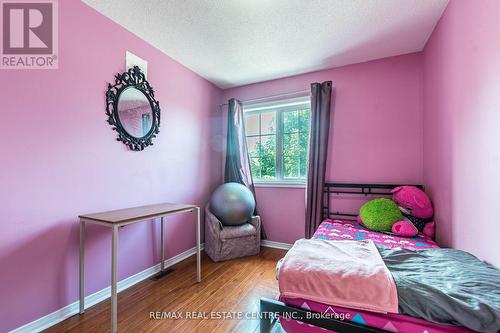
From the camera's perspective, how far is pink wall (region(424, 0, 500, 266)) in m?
1.19

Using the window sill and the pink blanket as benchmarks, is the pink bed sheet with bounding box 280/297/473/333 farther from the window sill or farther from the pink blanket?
the window sill

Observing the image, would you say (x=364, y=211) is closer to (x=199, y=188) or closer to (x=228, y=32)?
(x=199, y=188)

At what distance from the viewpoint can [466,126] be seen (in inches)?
57.5

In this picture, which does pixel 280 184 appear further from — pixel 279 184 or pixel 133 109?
pixel 133 109

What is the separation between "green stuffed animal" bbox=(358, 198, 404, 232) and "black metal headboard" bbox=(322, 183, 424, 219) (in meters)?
0.28

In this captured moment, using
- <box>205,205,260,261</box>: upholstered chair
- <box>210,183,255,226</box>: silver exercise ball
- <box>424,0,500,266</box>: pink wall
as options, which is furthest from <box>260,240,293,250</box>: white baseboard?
<box>424,0,500,266</box>: pink wall

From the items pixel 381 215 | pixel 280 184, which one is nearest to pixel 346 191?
pixel 381 215

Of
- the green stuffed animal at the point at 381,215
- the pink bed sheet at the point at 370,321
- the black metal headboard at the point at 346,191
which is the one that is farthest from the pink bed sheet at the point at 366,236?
the pink bed sheet at the point at 370,321

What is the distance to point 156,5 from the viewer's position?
1729 millimetres

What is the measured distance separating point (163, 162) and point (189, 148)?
1.49ft

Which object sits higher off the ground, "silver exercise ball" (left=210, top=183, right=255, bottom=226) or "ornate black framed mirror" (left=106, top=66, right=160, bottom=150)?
"ornate black framed mirror" (left=106, top=66, right=160, bottom=150)

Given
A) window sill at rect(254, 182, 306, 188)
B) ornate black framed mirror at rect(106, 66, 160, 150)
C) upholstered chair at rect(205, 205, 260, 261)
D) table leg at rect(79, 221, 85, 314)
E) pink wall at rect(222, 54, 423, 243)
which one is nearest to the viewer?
table leg at rect(79, 221, 85, 314)

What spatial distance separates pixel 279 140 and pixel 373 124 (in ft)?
3.84

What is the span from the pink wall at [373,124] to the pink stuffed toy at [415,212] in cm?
33
